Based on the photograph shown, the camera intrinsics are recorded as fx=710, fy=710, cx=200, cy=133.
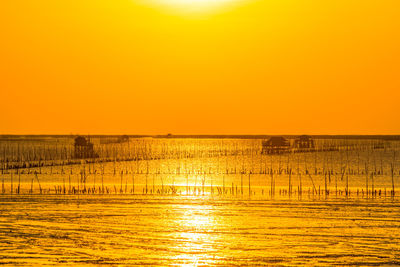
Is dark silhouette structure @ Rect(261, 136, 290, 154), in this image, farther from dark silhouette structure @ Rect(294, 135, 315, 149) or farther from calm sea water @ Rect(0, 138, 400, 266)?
calm sea water @ Rect(0, 138, 400, 266)

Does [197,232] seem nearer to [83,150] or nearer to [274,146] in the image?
[83,150]

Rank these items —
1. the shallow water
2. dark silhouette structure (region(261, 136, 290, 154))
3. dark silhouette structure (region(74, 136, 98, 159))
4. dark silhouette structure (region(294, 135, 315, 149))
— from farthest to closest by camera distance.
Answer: dark silhouette structure (region(294, 135, 315, 149))
dark silhouette structure (region(261, 136, 290, 154))
dark silhouette structure (region(74, 136, 98, 159))
the shallow water

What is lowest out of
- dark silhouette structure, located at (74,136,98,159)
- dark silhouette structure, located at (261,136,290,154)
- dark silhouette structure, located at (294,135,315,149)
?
dark silhouette structure, located at (74,136,98,159)

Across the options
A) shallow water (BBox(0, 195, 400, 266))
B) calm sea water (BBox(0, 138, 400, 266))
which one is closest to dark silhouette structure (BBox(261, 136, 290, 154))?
calm sea water (BBox(0, 138, 400, 266))

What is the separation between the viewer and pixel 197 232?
26.0 metres

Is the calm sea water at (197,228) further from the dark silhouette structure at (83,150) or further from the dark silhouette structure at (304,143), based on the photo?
the dark silhouette structure at (304,143)

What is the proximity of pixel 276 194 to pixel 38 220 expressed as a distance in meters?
17.8

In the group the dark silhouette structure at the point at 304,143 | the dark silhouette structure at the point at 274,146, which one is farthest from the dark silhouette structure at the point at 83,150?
the dark silhouette structure at the point at 304,143

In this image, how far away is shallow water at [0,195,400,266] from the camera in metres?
21.1

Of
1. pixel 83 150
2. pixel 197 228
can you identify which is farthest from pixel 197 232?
pixel 83 150

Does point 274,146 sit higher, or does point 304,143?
point 304,143

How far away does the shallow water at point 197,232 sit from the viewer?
69.2ft

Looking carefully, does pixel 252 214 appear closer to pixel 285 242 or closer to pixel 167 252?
pixel 285 242

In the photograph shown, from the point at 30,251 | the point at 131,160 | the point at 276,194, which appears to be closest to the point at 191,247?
the point at 30,251
